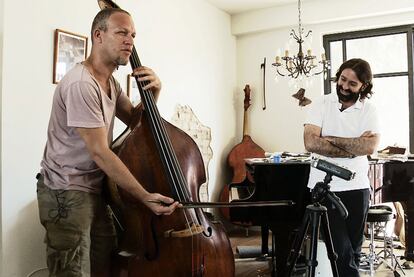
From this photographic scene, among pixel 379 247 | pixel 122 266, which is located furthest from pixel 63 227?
pixel 379 247

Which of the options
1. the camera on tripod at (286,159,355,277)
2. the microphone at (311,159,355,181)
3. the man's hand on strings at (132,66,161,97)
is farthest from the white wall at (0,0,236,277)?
the microphone at (311,159,355,181)

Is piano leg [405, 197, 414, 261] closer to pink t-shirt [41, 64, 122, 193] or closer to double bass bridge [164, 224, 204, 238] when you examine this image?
double bass bridge [164, 224, 204, 238]

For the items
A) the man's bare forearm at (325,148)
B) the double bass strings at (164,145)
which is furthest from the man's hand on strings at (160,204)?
the man's bare forearm at (325,148)

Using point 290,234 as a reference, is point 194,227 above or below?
above

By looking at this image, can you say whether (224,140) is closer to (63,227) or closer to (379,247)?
(379,247)

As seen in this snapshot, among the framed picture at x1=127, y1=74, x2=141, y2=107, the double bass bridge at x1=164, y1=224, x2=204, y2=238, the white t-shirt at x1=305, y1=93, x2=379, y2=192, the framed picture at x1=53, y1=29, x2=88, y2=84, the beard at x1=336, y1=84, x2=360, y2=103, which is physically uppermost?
the framed picture at x1=53, y1=29, x2=88, y2=84

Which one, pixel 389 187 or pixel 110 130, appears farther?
pixel 389 187

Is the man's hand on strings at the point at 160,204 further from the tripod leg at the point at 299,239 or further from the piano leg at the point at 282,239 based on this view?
the piano leg at the point at 282,239

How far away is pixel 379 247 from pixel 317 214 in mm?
2858

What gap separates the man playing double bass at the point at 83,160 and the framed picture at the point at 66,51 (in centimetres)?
122

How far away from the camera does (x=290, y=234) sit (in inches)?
115

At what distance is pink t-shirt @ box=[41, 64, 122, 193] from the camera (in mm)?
1473

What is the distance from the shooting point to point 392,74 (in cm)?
462

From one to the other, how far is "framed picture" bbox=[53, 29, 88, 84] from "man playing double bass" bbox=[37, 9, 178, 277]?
1.22m
